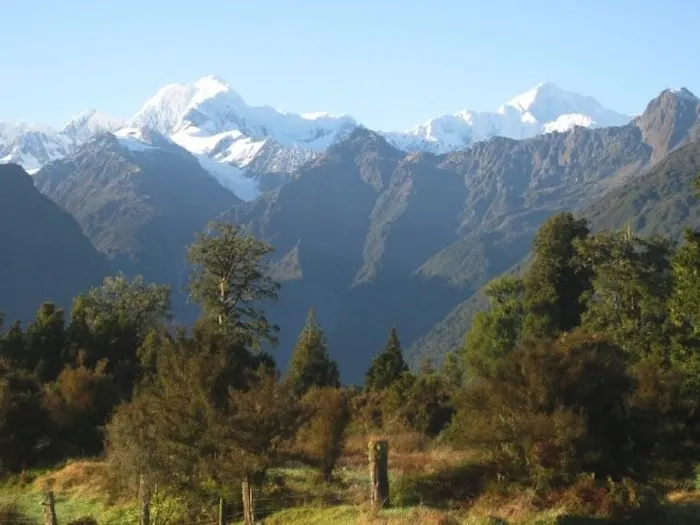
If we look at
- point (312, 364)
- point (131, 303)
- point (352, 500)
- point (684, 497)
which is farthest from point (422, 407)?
point (131, 303)

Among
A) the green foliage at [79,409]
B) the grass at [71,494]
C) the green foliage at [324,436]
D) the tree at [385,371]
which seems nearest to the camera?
the green foliage at [324,436]

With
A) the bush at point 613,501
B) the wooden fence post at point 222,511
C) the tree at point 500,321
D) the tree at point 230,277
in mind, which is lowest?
the bush at point 613,501

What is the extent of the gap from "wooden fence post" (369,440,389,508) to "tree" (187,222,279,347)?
2265 cm

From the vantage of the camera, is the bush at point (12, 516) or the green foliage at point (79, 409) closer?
the bush at point (12, 516)

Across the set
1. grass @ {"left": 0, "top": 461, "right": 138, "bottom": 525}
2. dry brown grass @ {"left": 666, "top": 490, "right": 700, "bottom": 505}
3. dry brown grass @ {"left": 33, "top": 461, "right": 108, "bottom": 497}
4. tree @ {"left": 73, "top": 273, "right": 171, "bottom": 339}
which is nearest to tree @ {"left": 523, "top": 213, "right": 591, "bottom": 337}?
dry brown grass @ {"left": 666, "top": 490, "right": 700, "bottom": 505}

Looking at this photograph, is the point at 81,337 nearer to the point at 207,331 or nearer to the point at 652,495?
the point at 207,331

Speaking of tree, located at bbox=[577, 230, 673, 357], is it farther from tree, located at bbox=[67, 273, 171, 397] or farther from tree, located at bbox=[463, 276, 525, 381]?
tree, located at bbox=[67, 273, 171, 397]

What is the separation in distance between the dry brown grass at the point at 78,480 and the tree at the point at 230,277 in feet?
44.1

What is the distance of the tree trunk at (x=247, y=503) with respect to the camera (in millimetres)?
17391

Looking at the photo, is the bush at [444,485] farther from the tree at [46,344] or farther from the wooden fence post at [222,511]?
the tree at [46,344]

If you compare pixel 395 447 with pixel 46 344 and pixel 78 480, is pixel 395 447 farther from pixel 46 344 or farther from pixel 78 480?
pixel 46 344

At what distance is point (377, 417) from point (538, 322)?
471 inches

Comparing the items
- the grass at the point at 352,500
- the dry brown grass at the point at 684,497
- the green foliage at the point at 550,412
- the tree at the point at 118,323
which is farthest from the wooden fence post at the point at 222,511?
the tree at the point at 118,323

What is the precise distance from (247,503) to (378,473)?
10.7ft
